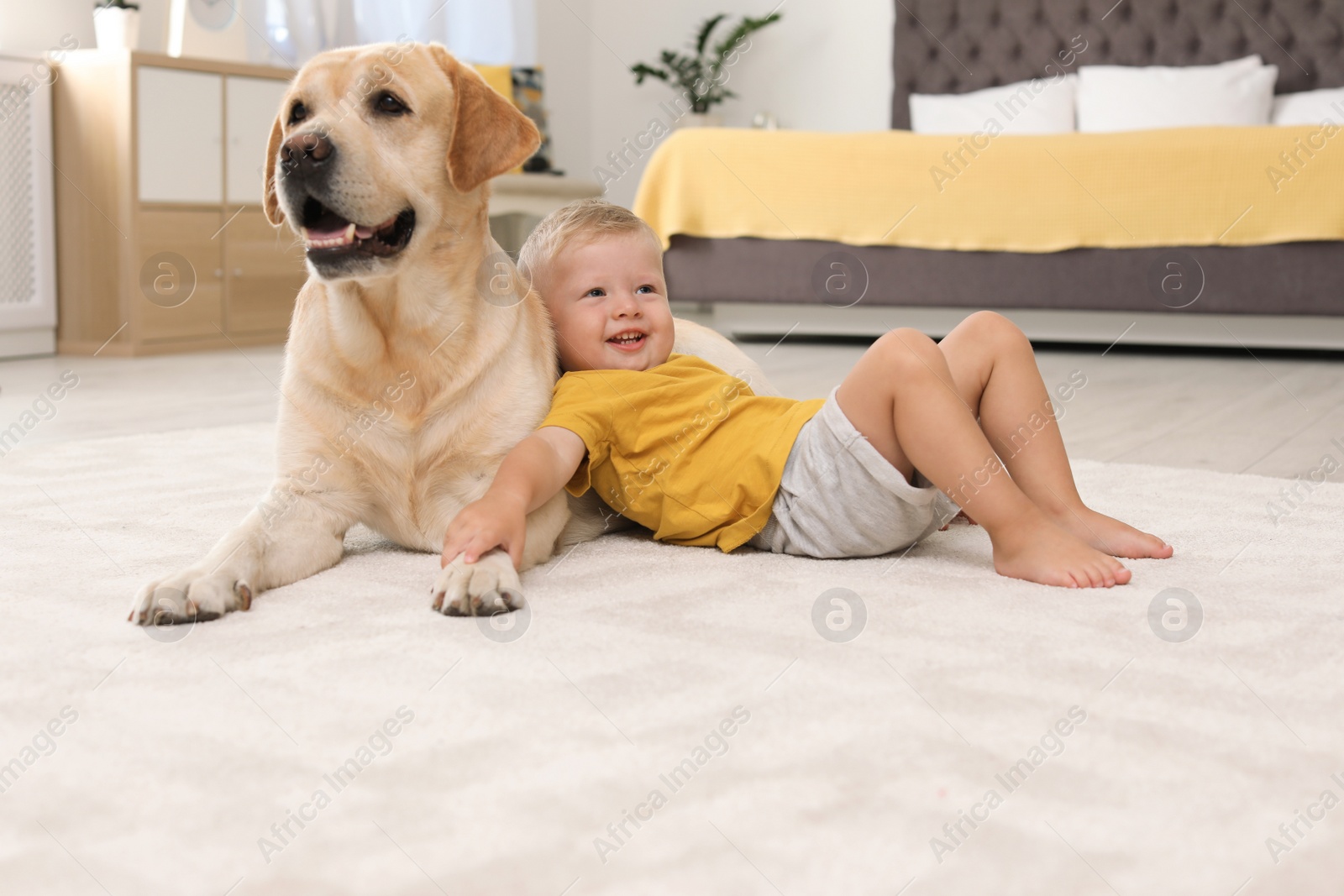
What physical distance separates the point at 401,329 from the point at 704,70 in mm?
5769

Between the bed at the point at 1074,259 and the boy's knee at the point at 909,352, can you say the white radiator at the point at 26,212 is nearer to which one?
the bed at the point at 1074,259

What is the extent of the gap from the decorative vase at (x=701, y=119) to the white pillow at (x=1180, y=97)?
2002 millimetres

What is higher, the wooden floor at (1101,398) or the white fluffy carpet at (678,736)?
the white fluffy carpet at (678,736)

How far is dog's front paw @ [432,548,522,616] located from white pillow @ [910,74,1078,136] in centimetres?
485

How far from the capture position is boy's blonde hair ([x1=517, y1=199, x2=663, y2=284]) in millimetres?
1666

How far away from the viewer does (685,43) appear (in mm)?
7055

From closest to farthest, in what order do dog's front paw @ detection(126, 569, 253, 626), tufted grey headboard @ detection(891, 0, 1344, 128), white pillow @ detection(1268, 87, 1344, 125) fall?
dog's front paw @ detection(126, 569, 253, 626)
white pillow @ detection(1268, 87, 1344, 125)
tufted grey headboard @ detection(891, 0, 1344, 128)

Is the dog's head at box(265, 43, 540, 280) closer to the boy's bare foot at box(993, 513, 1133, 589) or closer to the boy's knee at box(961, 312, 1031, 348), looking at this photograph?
the boy's knee at box(961, 312, 1031, 348)

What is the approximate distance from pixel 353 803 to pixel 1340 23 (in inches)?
237

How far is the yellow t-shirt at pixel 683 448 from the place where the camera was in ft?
5.11

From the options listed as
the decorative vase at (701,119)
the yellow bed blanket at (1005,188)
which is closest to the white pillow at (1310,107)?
the yellow bed blanket at (1005,188)

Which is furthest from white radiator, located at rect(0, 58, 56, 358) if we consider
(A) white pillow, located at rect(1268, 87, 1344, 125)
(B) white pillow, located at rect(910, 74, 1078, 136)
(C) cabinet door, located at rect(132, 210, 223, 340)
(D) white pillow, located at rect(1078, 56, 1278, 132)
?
(A) white pillow, located at rect(1268, 87, 1344, 125)

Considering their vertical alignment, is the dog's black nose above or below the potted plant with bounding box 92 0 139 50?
below

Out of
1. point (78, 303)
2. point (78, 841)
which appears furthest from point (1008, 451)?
point (78, 303)
